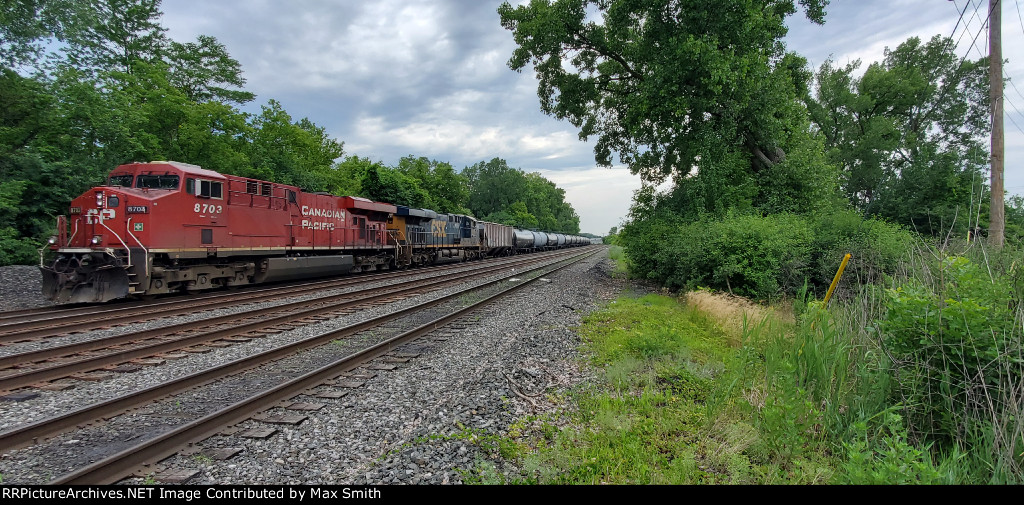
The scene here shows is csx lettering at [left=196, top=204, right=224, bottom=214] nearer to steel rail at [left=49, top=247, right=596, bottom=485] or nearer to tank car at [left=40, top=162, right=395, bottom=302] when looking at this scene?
tank car at [left=40, top=162, right=395, bottom=302]

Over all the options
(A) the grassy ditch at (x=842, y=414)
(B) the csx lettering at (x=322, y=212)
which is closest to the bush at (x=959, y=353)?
(A) the grassy ditch at (x=842, y=414)

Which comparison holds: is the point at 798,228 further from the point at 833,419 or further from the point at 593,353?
the point at 833,419

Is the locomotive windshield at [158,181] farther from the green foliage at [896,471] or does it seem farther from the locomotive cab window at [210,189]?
the green foliage at [896,471]

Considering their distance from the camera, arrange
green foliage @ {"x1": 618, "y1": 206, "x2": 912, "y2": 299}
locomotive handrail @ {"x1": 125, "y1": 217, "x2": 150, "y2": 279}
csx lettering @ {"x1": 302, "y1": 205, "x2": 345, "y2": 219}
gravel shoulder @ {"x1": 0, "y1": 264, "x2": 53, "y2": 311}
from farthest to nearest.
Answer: csx lettering @ {"x1": 302, "y1": 205, "x2": 345, "y2": 219} < green foliage @ {"x1": 618, "y1": 206, "x2": 912, "y2": 299} < gravel shoulder @ {"x1": 0, "y1": 264, "x2": 53, "y2": 311} < locomotive handrail @ {"x1": 125, "y1": 217, "x2": 150, "y2": 279}

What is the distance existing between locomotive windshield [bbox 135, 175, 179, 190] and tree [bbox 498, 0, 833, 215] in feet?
46.7

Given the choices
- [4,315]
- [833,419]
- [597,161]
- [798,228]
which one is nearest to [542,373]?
[833,419]

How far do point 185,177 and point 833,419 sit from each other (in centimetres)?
1451

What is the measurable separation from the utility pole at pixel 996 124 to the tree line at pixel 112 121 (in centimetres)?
2624

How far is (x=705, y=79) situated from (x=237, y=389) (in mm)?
15551

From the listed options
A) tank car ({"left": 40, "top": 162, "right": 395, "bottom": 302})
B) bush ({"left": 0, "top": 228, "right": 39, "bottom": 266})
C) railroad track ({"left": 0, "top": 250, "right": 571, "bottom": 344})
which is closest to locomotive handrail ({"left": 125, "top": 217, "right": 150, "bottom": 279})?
tank car ({"left": 40, "top": 162, "right": 395, "bottom": 302})

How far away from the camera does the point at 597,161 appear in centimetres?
2392

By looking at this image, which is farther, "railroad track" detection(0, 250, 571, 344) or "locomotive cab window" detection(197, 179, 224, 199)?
"locomotive cab window" detection(197, 179, 224, 199)

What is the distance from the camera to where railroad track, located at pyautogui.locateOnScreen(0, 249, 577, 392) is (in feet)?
19.2
